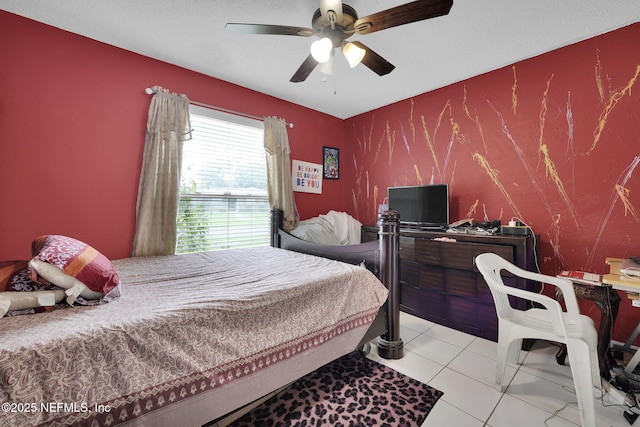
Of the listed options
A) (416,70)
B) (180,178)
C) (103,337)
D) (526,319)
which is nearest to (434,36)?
(416,70)

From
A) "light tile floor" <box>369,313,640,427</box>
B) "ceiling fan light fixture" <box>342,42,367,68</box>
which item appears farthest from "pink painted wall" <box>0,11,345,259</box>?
"light tile floor" <box>369,313,640,427</box>

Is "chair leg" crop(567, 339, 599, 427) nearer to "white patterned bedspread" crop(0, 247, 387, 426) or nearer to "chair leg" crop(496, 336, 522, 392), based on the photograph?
"chair leg" crop(496, 336, 522, 392)

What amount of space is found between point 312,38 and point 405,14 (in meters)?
1.00

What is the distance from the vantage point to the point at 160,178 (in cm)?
245

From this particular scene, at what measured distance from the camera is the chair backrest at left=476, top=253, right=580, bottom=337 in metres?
1.42

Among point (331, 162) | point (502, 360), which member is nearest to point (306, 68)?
point (331, 162)

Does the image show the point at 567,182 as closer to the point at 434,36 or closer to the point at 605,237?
the point at 605,237

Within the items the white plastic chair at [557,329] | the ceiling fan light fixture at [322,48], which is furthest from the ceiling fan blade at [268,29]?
the white plastic chair at [557,329]

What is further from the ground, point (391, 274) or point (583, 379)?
point (391, 274)

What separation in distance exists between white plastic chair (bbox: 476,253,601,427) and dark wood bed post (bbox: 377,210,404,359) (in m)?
0.58

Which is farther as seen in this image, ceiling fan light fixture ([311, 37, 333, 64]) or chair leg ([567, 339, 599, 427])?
ceiling fan light fixture ([311, 37, 333, 64])

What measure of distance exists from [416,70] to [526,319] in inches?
98.2

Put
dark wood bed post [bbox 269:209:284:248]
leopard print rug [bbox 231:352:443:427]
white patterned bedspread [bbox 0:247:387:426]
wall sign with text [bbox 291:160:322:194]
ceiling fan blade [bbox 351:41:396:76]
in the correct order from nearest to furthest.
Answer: white patterned bedspread [bbox 0:247:387:426]
leopard print rug [bbox 231:352:443:427]
ceiling fan blade [bbox 351:41:396:76]
dark wood bed post [bbox 269:209:284:248]
wall sign with text [bbox 291:160:322:194]

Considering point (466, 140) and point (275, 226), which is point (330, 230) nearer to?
point (275, 226)
